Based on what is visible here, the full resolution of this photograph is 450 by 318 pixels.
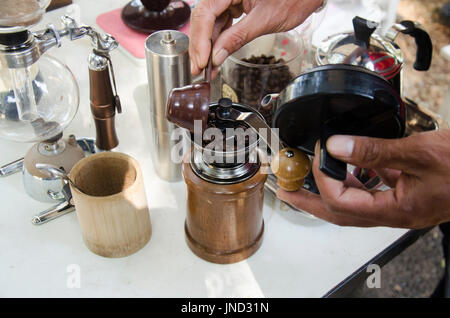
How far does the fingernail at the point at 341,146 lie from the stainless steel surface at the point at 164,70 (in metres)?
0.27

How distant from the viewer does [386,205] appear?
567 mm

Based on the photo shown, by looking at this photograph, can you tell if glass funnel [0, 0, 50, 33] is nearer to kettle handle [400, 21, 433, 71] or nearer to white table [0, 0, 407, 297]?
white table [0, 0, 407, 297]

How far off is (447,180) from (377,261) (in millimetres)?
212

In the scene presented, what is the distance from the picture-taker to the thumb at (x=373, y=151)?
19.9 inches

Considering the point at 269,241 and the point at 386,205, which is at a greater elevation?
the point at 386,205

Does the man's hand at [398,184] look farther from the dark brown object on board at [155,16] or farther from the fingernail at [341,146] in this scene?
the dark brown object on board at [155,16]

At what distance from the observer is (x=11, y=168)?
80 centimetres

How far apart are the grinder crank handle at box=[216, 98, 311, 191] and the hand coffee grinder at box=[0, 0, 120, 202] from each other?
0.83ft

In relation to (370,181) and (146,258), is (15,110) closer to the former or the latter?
(146,258)

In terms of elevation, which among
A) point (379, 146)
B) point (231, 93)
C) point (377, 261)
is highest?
point (379, 146)

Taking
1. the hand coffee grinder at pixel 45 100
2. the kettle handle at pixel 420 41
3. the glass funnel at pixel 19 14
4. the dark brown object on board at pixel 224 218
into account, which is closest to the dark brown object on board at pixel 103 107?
the hand coffee grinder at pixel 45 100

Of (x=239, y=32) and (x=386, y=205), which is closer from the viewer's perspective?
(x=386, y=205)

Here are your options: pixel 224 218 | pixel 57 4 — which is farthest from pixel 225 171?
pixel 57 4
